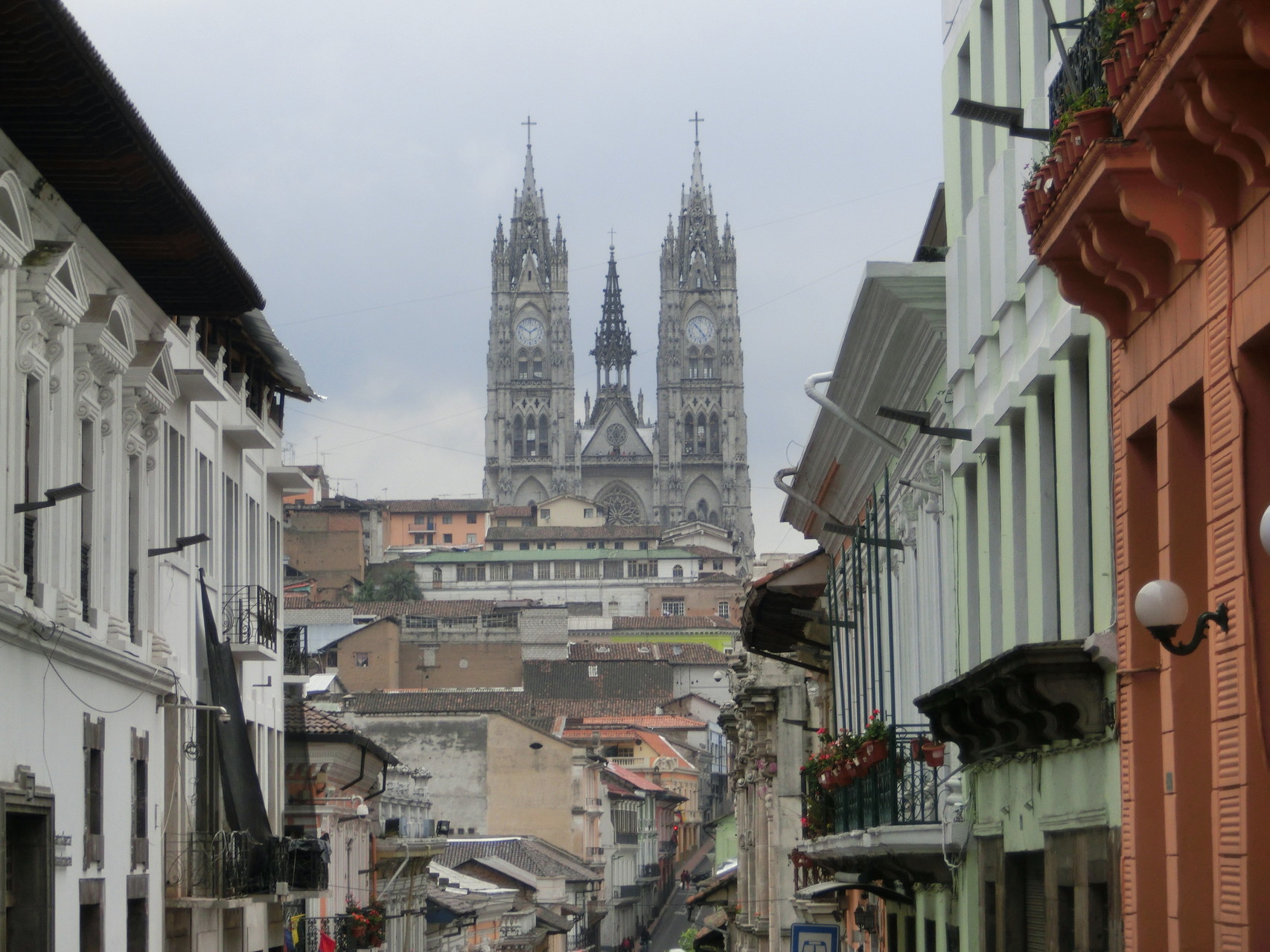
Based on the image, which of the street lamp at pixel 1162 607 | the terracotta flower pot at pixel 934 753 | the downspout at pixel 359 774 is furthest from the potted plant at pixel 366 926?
the street lamp at pixel 1162 607

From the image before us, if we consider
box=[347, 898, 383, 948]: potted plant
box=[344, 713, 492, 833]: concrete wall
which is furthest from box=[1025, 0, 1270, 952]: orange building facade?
box=[344, 713, 492, 833]: concrete wall

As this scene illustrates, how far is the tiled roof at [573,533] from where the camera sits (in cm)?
17638

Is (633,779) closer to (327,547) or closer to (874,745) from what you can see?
(327,547)

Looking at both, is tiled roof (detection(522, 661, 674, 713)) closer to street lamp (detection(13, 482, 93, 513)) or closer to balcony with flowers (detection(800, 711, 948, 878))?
balcony with flowers (detection(800, 711, 948, 878))

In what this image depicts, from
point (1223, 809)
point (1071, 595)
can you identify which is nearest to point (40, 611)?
point (1071, 595)

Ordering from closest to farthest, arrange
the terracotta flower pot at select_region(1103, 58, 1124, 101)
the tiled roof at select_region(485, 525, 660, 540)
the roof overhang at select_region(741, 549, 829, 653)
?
the terracotta flower pot at select_region(1103, 58, 1124, 101), the roof overhang at select_region(741, 549, 829, 653), the tiled roof at select_region(485, 525, 660, 540)

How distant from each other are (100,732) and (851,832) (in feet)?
22.8

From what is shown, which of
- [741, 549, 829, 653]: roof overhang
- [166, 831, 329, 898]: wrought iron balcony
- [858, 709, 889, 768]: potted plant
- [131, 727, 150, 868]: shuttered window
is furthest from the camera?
[741, 549, 829, 653]: roof overhang

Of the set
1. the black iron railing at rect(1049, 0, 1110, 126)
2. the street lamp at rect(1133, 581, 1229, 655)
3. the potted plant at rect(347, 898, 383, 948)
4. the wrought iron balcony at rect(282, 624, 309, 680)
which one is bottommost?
the potted plant at rect(347, 898, 383, 948)

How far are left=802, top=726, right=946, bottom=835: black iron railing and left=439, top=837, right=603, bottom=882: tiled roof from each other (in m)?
49.9

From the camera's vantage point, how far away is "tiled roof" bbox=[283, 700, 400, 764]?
3519cm

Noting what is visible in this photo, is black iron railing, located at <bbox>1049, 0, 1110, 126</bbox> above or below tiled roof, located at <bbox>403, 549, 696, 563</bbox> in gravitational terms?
below

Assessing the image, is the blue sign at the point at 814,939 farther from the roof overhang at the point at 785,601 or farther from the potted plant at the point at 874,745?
the roof overhang at the point at 785,601

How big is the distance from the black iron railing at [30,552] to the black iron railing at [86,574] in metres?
1.77
